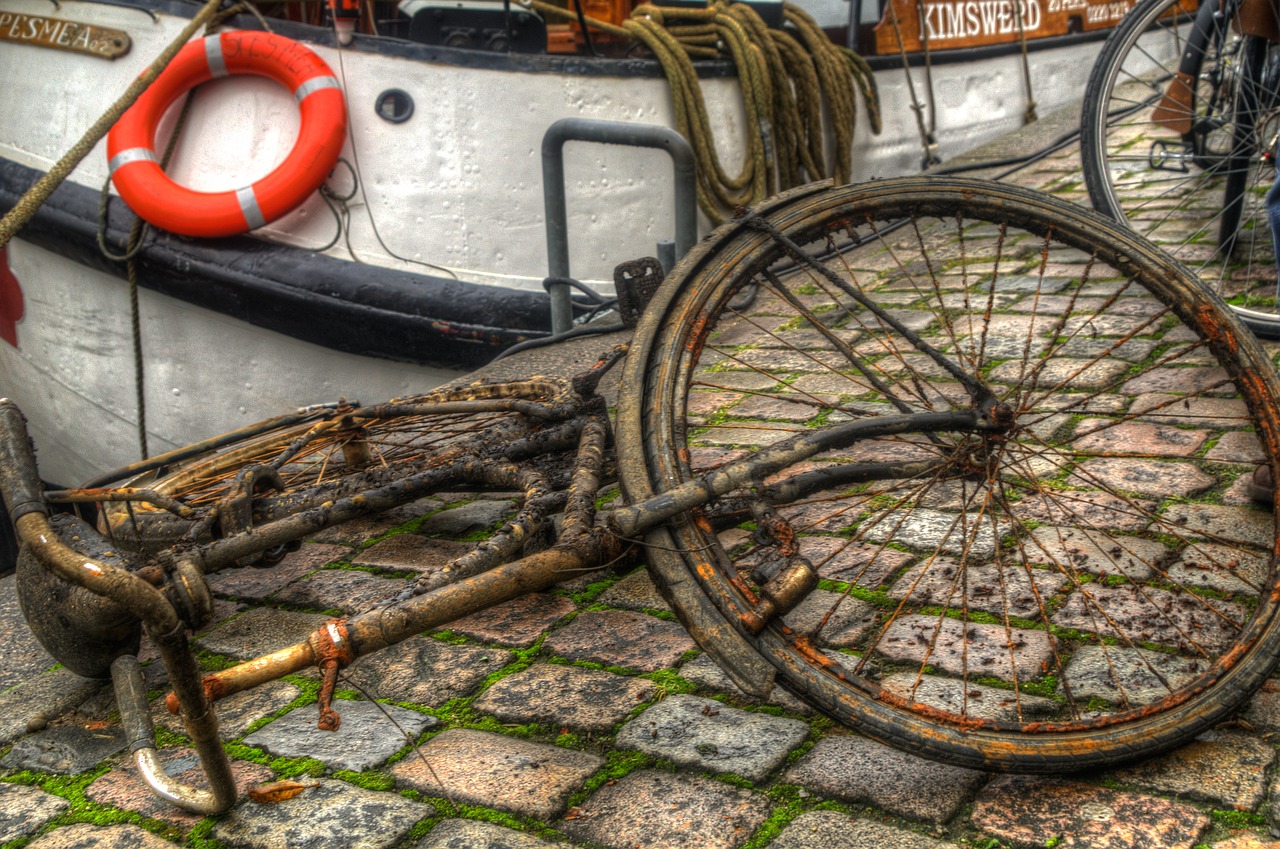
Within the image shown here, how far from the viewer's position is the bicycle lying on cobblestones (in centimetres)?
167

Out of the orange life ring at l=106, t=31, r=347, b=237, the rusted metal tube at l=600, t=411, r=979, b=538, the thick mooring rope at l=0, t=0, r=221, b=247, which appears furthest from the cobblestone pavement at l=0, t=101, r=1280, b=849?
the orange life ring at l=106, t=31, r=347, b=237

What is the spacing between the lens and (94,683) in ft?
7.37

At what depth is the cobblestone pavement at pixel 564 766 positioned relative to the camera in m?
1.64

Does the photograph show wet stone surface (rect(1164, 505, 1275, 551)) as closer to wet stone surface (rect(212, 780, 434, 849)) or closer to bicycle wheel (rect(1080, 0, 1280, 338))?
bicycle wheel (rect(1080, 0, 1280, 338))

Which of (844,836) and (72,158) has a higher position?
(72,158)

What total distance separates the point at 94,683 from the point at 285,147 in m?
3.23

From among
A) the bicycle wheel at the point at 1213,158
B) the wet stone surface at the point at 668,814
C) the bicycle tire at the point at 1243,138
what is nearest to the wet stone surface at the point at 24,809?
the wet stone surface at the point at 668,814

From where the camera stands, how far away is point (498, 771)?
1.83 m

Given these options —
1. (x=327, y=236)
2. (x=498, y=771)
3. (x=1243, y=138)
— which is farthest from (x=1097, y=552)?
(x=327, y=236)

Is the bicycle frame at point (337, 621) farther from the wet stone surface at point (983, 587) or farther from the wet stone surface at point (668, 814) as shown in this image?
the wet stone surface at point (983, 587)

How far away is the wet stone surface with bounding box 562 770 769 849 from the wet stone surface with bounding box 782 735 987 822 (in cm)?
11

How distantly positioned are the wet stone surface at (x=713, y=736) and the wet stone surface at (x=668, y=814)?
0.17ft

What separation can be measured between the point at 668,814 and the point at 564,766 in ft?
0.71

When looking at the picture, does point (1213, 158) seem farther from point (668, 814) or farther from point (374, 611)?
point (374, 611)
